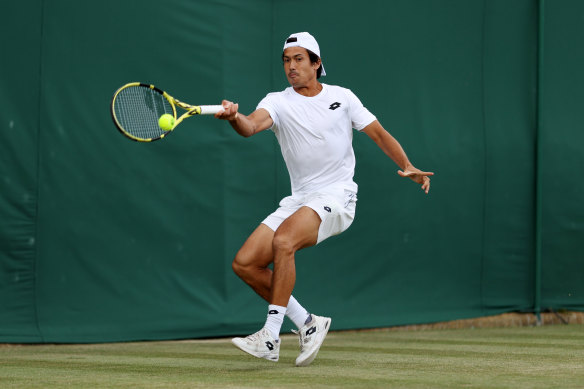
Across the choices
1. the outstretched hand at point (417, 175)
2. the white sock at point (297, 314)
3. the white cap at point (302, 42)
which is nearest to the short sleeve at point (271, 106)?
the white cap at point (302, 42)

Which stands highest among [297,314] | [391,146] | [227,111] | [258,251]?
[227,111]

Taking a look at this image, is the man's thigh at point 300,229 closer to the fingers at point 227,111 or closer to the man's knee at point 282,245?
the man's knee at point 282,245

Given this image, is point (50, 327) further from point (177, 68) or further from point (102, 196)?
point (177, 68)

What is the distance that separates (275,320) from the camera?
17.9ft

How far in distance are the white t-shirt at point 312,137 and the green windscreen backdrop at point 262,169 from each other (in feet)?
7.04

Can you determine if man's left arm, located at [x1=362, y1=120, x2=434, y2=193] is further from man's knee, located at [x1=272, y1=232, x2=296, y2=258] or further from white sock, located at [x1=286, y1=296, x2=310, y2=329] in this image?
white sock, located at [x1=286, y1=296, x2=310, y2=329]

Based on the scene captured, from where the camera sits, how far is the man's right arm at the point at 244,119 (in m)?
5.14

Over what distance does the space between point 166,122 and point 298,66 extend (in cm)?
119

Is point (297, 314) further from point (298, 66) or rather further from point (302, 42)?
point (302, 42)

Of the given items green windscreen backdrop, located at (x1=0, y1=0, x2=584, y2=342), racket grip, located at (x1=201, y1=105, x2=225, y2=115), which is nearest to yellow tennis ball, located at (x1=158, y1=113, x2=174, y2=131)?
racket grip, located at (x1=201, y1=105, x2=225, y2=115)

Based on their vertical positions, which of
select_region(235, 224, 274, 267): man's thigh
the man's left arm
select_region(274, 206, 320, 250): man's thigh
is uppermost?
the man's left arm

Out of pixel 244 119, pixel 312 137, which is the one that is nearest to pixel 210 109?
pixel 244 119

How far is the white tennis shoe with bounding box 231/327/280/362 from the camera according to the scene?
5293mm

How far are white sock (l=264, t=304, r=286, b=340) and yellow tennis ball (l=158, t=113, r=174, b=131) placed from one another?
3.68 feet
